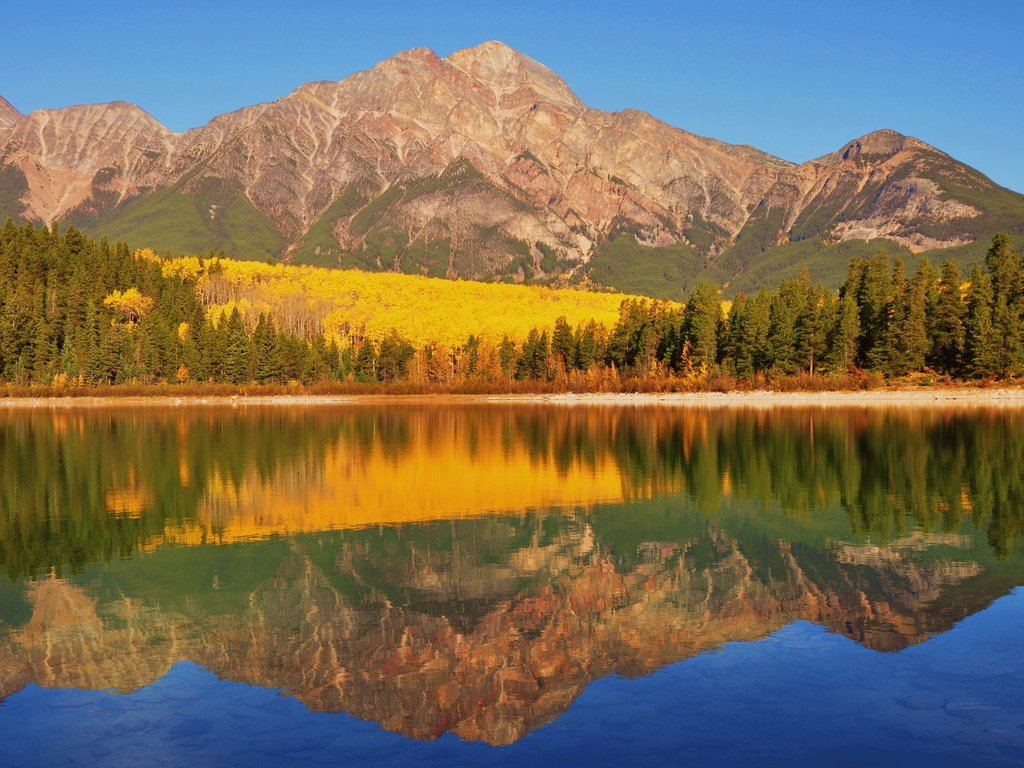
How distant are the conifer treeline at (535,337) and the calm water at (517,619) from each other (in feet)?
287

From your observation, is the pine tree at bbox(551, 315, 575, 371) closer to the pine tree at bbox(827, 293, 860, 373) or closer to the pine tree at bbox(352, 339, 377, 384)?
the pine tree at bbox(352, 339, 377, 384)

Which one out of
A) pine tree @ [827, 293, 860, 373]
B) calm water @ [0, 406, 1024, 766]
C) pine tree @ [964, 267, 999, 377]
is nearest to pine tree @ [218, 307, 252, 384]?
pine tree @ [827, 293, 860, 373]

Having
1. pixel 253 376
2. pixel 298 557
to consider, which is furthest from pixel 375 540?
pixel 253 376

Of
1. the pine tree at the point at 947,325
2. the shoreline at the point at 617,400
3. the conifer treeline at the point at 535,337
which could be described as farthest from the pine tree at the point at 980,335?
the shoreline at the point at 617,400

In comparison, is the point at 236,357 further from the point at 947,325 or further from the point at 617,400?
the point at 947,325

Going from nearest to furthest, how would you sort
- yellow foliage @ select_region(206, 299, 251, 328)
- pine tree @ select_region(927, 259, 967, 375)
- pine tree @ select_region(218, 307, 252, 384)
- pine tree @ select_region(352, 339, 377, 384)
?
pine tree @ select_region(927, 259, 967, 375)
pine tree @ select_region(218, 307, 252, 384)
pine tree @ select_region(352, 339, 377, 384)
yellow foliage @ select_region(206, 299, 251, 328)

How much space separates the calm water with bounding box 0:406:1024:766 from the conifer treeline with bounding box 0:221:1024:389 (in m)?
87.4

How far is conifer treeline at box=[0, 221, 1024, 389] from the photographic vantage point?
12519cm

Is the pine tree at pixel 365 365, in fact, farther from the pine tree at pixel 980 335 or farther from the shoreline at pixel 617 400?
the pine tree at pixel 980 335

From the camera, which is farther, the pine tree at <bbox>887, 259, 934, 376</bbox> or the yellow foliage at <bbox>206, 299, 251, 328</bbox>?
the yellow foliage at <bbox>206, 299, 251, 328</bbox>

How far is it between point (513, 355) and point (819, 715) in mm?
166229

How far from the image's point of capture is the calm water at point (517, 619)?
14.6 m

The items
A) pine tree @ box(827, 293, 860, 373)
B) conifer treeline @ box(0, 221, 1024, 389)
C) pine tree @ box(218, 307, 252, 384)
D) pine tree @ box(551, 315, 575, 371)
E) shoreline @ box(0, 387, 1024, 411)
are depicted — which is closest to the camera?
shoreline @ box(0, 387, 1024, 411)

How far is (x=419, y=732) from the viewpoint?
49.0 ft
